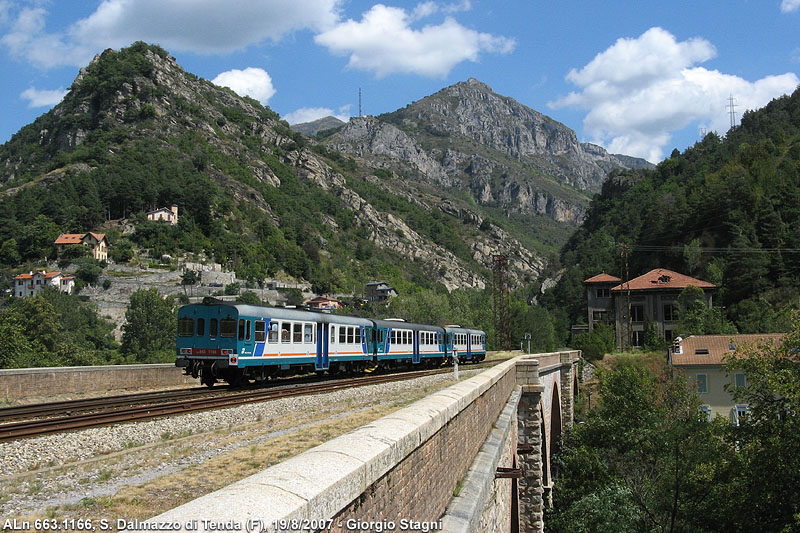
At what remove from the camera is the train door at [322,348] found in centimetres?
2314

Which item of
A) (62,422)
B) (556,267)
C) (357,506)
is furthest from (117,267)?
(357,506)

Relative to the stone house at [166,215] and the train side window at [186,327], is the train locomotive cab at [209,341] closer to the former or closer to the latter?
the train side window at [186,327]

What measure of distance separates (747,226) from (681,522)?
66.9 meters

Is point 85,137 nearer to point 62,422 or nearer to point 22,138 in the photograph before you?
point 22,138

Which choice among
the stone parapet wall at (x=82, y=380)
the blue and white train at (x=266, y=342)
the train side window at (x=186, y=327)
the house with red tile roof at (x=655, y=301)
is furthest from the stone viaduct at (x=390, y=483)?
the house with red tile roof at (x=655, y=301)

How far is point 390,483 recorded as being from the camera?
4.68 m

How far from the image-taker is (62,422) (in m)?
11.0

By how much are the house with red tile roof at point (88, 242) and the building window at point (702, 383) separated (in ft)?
354

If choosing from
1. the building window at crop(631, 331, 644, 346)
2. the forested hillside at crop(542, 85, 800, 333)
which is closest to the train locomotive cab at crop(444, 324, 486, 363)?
the forested hillside at crop(542, 85, 800, 333)

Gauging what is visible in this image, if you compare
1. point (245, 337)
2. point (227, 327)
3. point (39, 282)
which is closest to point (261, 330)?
point (245, 337)

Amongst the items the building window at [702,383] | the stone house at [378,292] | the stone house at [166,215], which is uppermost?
the stone house at [166,215]

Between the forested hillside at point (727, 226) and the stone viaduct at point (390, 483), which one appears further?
the forested hillside at point (727, 226)

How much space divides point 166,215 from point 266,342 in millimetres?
127141

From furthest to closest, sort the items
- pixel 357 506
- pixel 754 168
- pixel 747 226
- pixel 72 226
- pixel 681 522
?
pixel 72 226, pixel 754 168, pixel 747 226, pixel 681 522, pixel 357 506
